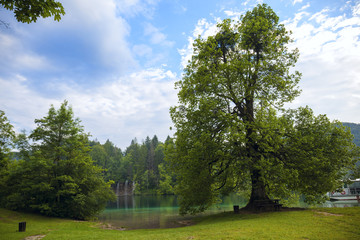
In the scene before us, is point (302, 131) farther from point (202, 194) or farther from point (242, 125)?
point (202, 194)

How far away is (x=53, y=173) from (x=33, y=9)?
937 inches

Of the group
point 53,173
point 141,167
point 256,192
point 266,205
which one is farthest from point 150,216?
point 141,167

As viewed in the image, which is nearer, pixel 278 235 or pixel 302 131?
pixel 278 235

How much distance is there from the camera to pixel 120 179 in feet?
359

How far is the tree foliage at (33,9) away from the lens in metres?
6.22

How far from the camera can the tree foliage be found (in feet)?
20.4

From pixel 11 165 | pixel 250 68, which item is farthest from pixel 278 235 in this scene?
pixel 11 165

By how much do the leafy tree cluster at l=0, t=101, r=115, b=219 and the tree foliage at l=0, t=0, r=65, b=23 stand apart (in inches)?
807

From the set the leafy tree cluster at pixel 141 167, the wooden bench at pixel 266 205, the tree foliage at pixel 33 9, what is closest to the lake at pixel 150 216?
the wooden bench at pixel 266 205

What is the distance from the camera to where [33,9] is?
6355 mm

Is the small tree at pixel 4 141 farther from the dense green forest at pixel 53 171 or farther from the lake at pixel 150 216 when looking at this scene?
the lake at pixel 150 216

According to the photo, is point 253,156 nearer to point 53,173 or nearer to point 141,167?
point 53,173

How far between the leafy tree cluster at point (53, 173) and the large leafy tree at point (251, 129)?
12593 millimetres

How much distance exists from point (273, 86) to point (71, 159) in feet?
79.2
